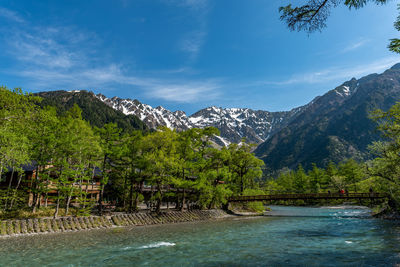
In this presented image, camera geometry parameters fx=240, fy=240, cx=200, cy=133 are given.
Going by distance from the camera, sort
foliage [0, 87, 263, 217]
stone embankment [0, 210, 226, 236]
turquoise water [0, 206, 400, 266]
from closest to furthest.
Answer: turquoise water [0, 206, 400, 266]
foliage [0, 87, 263, 217]
stone embankment [0, 210, 226, 236]

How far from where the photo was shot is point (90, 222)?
98.9 ft

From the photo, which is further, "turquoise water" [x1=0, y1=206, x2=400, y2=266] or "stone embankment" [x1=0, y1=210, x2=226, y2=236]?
"stone embankment" [x1=0, y1=210, x2=226, y2=236]

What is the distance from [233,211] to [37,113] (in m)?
41.4

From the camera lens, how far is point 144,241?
860 inches

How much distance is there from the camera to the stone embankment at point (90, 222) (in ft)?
81.0

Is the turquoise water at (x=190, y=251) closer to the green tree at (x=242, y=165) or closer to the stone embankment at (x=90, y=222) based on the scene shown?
the stone embankment at (x=90, y=222)

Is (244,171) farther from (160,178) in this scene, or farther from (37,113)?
(37,113)

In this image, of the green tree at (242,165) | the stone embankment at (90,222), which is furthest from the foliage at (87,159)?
the stone embankment at (90,222)

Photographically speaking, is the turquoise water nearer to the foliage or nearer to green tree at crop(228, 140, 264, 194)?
the foliage

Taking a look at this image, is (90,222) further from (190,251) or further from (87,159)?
(190,251)

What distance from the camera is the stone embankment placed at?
2468cm

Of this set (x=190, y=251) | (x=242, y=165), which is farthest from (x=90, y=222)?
(x=242, y=165)

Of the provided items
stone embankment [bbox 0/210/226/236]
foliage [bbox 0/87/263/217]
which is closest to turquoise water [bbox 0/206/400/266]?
stone embankment [bbox 0/210/226/236]

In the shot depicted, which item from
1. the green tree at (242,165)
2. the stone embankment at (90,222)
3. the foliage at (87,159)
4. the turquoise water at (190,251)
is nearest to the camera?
the turquoise water at (190,251)
